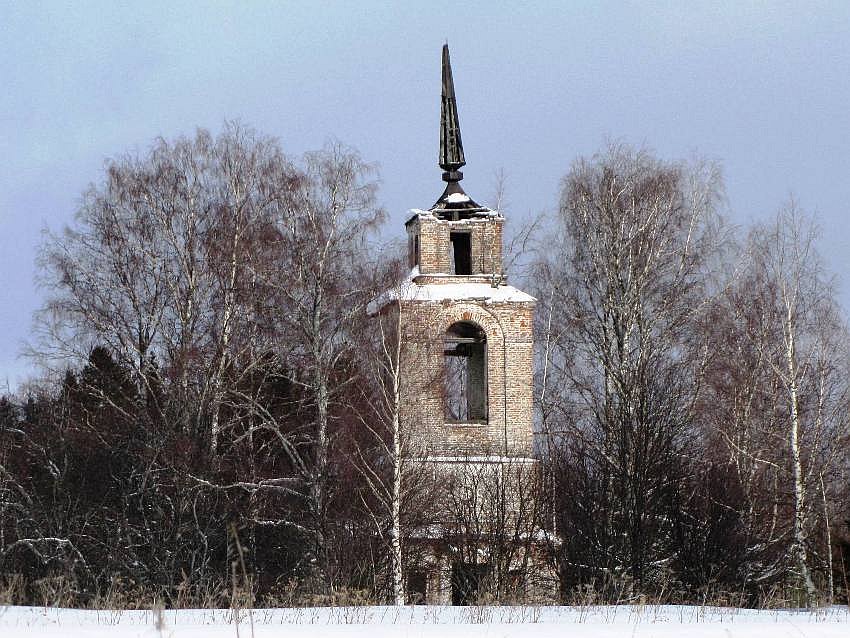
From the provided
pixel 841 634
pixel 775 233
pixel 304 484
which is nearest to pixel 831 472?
pixel 775 233

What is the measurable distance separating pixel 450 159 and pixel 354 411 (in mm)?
5104

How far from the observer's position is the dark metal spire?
24828mm

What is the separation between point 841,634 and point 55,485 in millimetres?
17917

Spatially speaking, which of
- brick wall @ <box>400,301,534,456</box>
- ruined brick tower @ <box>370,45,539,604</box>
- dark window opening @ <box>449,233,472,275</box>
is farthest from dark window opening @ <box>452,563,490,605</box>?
dark window opening @ <box>449,233,472,275</box>

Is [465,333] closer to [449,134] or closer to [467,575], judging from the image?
[449,134]

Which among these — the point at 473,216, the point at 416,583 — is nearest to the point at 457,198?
the point at 473,216

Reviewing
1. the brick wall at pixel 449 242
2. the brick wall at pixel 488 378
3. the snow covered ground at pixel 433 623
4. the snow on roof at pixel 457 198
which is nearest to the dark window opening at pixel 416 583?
the brick wall at pixel 488 378

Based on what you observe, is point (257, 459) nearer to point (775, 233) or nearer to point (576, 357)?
point (576, 357)

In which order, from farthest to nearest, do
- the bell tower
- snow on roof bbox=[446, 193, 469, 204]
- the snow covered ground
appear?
snow on roof bbox=[446, 193, 469, 204]
the bell tower
the snow covered ground

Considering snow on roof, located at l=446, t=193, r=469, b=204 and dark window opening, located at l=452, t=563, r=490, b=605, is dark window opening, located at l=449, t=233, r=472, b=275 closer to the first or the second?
snow on roof, located at l=446, t=193, r=469, b=204

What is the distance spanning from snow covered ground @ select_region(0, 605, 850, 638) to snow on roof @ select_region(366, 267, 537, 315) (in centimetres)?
991

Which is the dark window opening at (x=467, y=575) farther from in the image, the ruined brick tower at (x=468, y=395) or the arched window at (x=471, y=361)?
the arched window at (x=471, y=361)

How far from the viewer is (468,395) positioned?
24.2 m

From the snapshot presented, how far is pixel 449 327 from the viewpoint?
23531mm
